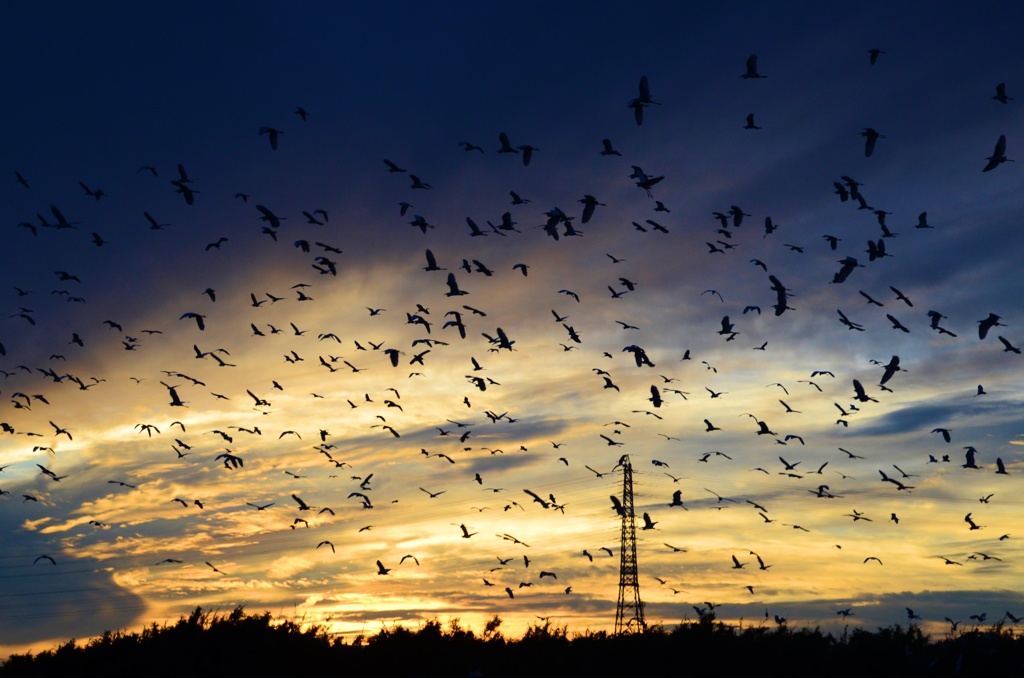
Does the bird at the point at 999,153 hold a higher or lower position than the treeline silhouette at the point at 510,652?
higher

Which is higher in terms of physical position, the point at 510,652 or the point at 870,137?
the point at 870,137

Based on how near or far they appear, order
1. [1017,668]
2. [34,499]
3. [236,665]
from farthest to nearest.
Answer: [34,499]
[236,665]
[1017,668]

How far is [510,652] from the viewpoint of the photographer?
111ft

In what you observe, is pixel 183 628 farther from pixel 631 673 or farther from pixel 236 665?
pixel 631 673

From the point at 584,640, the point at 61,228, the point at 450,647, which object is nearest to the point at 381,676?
the point at 450,647

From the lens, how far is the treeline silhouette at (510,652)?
31.0 meters

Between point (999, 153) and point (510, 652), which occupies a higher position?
point (999, 153)

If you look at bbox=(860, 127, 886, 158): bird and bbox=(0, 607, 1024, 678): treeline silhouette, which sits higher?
bbox=(860, 127, 886, 158): bird

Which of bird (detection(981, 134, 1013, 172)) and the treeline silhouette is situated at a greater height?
bird (detection(981, 134, 1013, 172))

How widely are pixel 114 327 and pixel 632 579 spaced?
35.0m

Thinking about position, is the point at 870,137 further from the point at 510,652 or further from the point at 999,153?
the point at 510,652

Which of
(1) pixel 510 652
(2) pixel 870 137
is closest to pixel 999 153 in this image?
(2) pixel 870 137

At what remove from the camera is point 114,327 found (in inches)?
1874

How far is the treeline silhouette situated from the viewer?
31.0m
